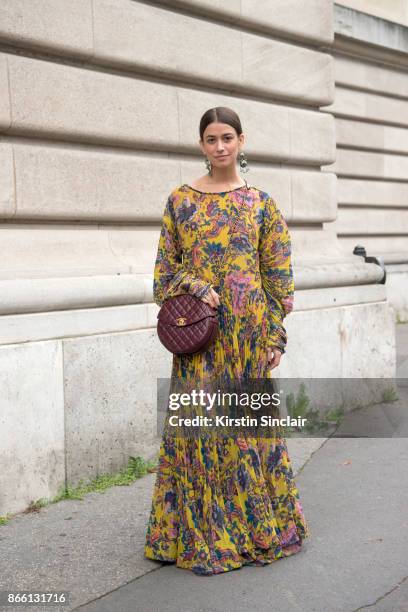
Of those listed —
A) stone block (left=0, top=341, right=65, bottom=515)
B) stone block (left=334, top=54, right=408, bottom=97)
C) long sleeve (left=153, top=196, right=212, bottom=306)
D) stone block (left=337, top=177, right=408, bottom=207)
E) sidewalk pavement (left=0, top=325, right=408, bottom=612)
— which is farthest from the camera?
stone block (left=337, top=177, right=408, bottom=207)

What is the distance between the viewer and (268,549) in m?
4.10

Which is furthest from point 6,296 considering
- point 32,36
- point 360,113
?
point 360,113

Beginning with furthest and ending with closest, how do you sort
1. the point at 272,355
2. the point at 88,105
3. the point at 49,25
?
1. the point at 88,105
2. the point at 49,25
3. the point at 272,355

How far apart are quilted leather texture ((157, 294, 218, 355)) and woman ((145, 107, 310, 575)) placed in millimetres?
61

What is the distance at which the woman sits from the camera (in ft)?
13.3

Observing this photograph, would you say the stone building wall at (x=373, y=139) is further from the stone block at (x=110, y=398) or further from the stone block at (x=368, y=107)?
the stone block at (x=110, y=398)

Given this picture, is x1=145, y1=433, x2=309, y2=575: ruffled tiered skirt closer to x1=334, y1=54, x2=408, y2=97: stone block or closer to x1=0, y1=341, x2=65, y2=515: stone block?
x1=0, y1=341, x2=65, y2=515: stone block

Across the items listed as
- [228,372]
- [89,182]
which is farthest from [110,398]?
[228,372]

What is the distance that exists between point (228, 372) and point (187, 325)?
1.06ft

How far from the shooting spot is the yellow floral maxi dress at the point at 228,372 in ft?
13.3

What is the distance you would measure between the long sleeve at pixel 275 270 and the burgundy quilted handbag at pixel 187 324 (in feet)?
1.11

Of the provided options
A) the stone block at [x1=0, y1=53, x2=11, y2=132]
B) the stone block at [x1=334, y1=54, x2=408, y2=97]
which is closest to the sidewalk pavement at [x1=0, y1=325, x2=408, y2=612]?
the stone block at [x1=0, y1=53, x2=11, y2=132]

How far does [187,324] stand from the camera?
398 centimetres

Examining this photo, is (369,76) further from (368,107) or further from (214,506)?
(214,506)
